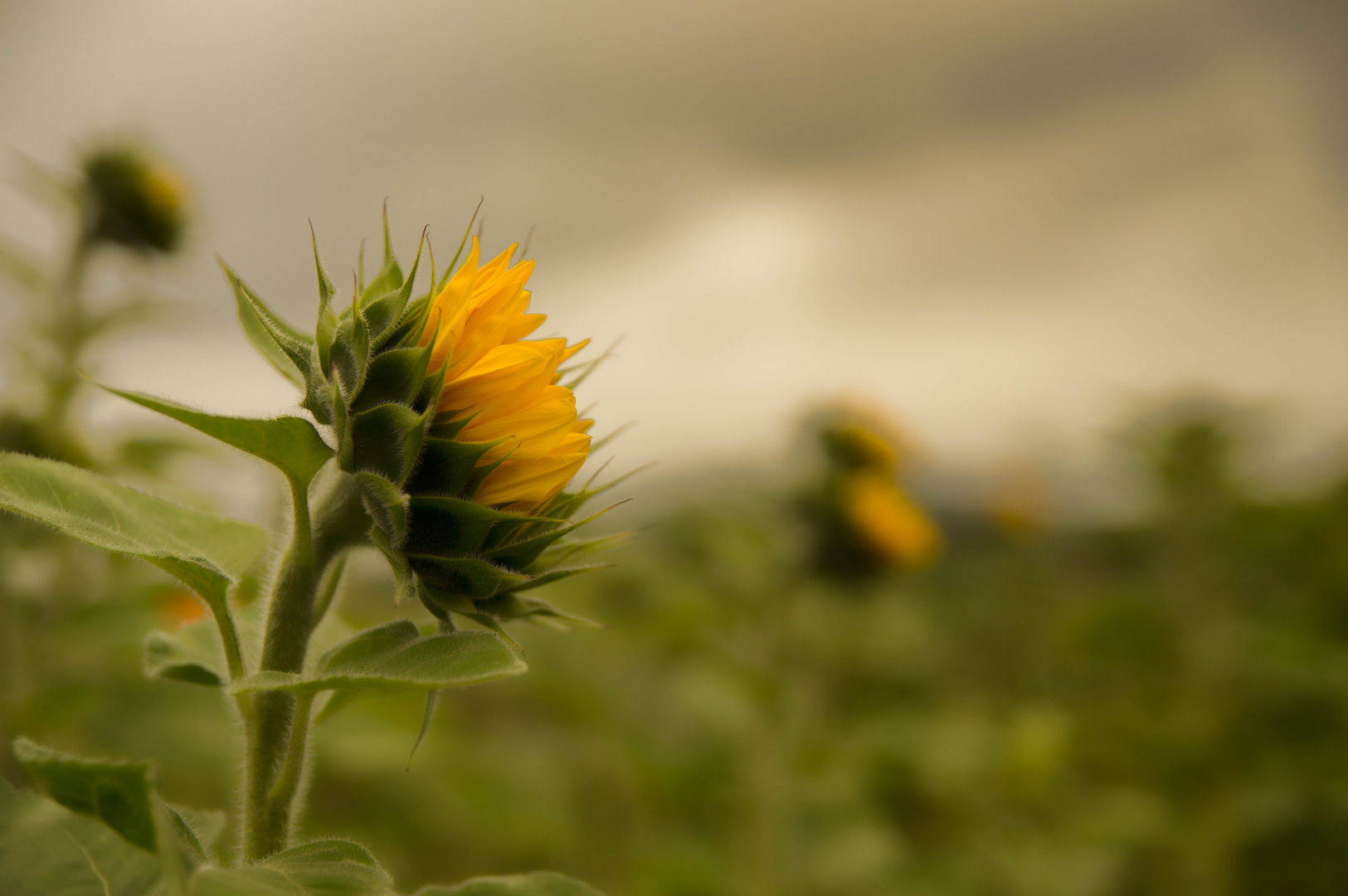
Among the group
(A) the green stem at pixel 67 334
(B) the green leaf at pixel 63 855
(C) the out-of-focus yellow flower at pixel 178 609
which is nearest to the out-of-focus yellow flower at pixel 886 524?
(C) the out-of-focus yellow flower at pixel 178 609

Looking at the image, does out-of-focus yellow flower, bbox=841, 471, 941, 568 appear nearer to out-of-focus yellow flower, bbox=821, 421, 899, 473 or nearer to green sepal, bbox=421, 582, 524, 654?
out-of-focus yellow flower, bbox=821, 421, 899, 473

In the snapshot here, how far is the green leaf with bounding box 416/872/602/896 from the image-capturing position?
0.70 m

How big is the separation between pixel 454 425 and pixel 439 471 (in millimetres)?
45

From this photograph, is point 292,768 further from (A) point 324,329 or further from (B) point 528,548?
(A) point 324,329

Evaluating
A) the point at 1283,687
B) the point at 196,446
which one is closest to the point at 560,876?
the point at 196,446

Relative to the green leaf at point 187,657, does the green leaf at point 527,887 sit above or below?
below

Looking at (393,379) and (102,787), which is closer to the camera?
(102,787)

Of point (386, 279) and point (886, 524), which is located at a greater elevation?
point (886, 524)

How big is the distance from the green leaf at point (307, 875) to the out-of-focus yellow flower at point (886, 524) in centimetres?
311

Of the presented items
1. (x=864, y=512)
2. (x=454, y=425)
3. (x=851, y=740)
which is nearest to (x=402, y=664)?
(x=454, y=425)

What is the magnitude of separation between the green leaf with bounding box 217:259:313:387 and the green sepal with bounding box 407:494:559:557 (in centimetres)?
17

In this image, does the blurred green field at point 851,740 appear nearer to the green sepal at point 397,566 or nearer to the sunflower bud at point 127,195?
the sunflower bud at point 127,195

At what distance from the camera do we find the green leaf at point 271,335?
768mm

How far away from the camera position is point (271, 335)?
77 centimetres
